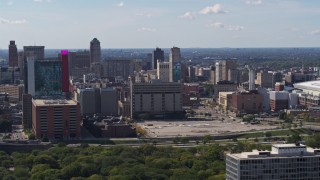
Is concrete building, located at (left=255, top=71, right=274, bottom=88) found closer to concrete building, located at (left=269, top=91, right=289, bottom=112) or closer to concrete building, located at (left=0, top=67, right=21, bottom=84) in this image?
concrete building, located at (left=269, top=91, right=289, bottom=112)

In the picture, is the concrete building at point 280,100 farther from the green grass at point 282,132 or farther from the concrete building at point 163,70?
the concrete building at point 163,70

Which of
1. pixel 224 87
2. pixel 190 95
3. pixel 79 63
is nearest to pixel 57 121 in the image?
pixel 190 95

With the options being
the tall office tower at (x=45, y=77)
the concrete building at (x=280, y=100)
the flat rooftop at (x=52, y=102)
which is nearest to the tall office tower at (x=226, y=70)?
the concrete building at (x=280, y=100)

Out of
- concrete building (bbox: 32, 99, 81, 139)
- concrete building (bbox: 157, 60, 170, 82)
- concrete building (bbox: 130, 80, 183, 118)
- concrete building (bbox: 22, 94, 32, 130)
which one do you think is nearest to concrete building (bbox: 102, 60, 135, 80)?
concrete building (bbox: 157, 60, 170, 82)

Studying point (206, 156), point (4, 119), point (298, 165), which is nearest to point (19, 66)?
point (4, 119)

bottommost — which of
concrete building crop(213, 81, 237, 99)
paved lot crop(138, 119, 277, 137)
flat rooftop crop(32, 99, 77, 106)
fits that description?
paved lot crop(138, 119, 277, 137)

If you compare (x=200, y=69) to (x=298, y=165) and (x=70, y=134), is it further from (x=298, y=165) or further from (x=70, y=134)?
(x=298, y=165)

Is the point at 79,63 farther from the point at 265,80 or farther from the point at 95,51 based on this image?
the point at 265,80
